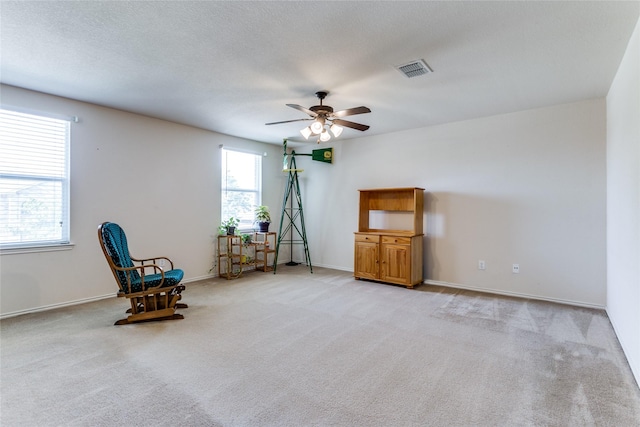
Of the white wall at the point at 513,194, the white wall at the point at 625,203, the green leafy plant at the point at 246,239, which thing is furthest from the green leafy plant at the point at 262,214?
the white wall at the point at 625,203

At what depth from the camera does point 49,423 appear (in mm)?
1783

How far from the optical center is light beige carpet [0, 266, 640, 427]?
1.89 m

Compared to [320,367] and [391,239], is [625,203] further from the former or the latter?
[320,367]

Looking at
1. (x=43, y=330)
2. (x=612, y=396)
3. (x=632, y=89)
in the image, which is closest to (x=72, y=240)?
(x=43, y=330)

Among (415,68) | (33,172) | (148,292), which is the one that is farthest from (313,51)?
(33,172)

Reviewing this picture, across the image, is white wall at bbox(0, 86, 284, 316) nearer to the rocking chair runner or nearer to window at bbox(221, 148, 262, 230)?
window at bbox(221, 148, 262, 230)

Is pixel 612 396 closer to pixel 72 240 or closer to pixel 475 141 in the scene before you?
pixel 475 141

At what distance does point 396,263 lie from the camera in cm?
489

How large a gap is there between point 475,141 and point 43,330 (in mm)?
5771

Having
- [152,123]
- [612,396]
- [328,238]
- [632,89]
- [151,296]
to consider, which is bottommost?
[612,396]

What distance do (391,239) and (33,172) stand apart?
4.73 metres

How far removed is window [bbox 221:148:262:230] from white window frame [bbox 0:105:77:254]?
2312mm

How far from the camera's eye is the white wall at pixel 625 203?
91.5 inches

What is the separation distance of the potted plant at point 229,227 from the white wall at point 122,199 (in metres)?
0.12
